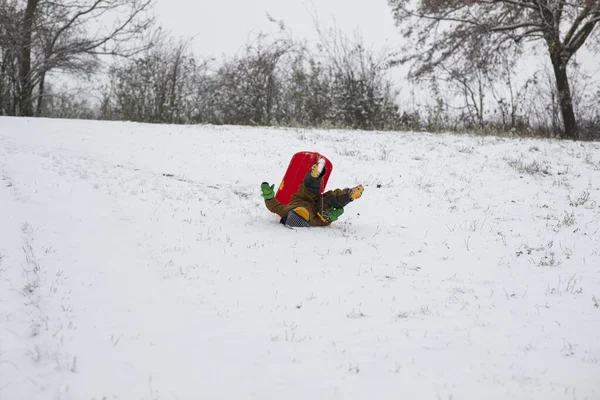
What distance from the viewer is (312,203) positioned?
5113 millimetres

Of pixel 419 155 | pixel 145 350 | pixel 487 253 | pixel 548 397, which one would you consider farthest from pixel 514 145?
pixel 145 350

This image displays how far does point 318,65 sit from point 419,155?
26.7 feet

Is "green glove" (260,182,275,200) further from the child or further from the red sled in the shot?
→ the red sled

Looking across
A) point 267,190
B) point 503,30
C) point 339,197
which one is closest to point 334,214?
point 339,197

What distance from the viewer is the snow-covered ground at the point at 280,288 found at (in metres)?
2.18

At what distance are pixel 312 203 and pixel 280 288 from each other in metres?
1.97

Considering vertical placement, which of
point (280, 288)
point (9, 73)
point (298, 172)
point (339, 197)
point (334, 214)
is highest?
point (9, 73)

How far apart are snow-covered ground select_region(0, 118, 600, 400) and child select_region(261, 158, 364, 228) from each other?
19 cm

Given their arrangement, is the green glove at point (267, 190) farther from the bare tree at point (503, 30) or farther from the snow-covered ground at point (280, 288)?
the bare tree at point (503, 30)

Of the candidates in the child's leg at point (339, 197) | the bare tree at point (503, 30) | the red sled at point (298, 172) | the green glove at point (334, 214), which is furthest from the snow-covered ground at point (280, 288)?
the bare tree at point (503, 30)

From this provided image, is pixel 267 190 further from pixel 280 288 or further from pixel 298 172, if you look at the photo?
pixel 280 288

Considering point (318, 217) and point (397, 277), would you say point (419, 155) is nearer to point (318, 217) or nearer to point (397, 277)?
point (318, 217)

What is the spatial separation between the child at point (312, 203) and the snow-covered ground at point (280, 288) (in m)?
0.19

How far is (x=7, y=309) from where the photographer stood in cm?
259
